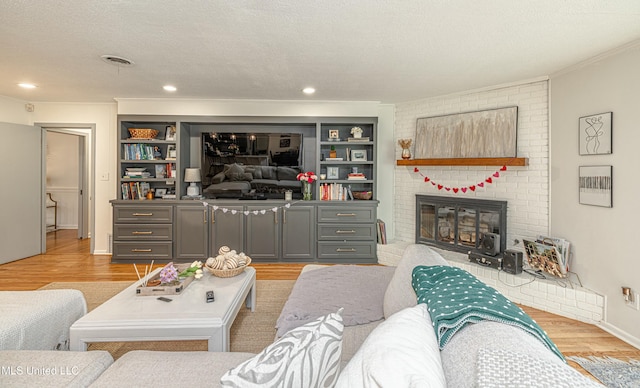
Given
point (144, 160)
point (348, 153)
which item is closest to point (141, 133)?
point (144, 160)

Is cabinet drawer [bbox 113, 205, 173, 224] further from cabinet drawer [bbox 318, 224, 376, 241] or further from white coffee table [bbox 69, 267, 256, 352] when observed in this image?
white coffee table [bbox 69, 267, 256, 352]

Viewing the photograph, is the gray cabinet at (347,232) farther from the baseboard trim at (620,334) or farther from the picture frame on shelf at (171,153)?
the baseboard trim at (620,334)

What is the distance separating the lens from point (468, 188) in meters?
3.95

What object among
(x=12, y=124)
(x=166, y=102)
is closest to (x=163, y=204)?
(x=166, y=102)

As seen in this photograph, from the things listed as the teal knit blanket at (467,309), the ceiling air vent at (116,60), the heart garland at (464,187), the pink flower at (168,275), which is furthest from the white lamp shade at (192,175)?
the teal knit blanket at (467,309)

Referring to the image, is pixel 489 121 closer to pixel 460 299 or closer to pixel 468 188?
pixel 468 188

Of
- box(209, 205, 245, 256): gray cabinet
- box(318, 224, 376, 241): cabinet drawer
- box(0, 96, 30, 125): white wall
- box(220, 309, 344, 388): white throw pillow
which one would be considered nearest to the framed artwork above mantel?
box(318, 224, 376, 241): cabinet drawer

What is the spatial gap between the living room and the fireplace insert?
0.54ft

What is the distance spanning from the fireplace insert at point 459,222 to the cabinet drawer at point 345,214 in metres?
0.67

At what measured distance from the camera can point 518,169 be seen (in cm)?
354

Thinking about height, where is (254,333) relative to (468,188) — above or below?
below

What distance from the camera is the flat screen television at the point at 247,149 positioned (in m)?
4.55

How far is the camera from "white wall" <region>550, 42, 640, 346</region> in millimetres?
2441

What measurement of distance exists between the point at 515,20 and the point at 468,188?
7.19 feet
